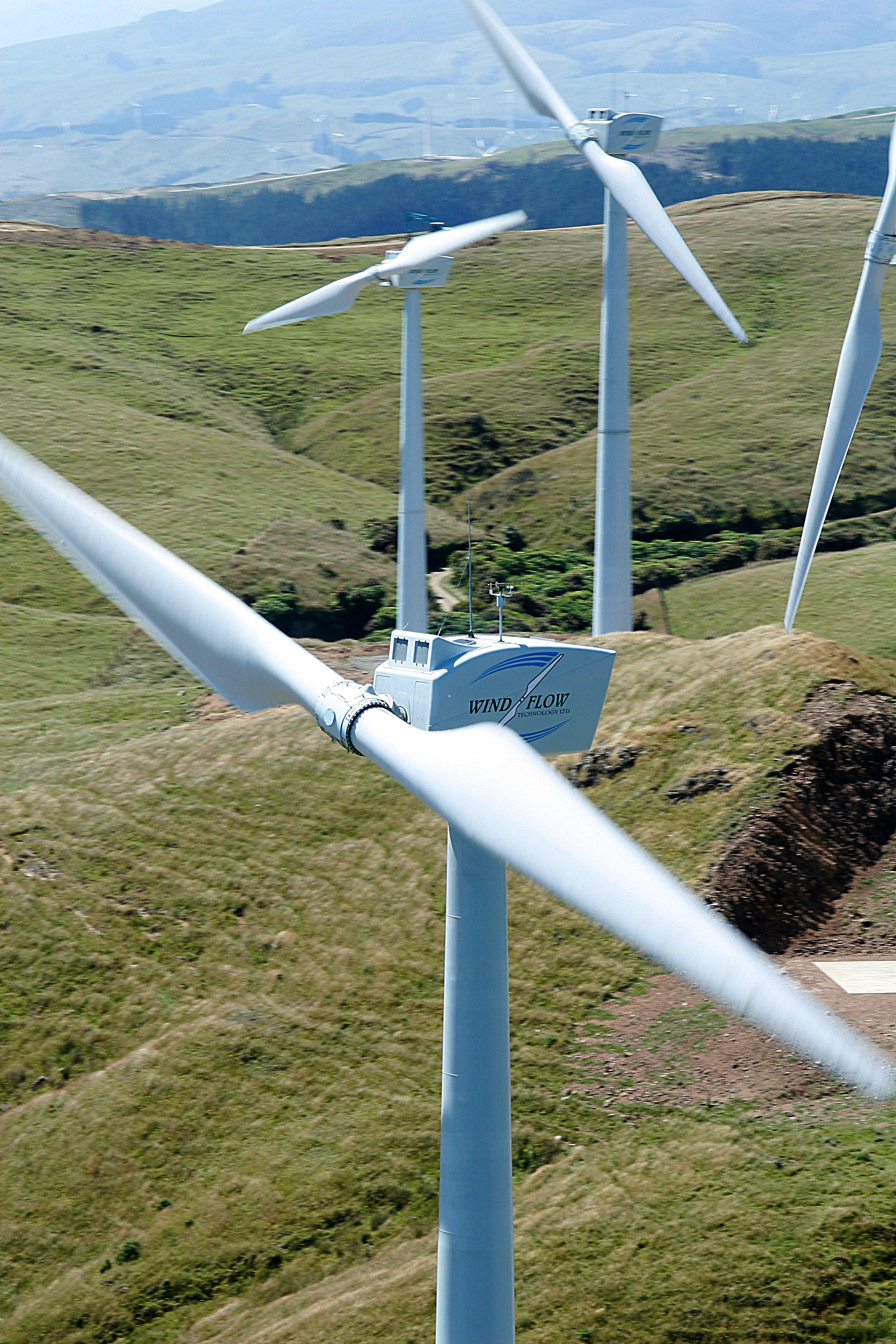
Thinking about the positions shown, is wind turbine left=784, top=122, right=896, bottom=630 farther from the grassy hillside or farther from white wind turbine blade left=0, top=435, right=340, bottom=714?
white wind turbine blade left=0, top=435, right=340, bottom=714

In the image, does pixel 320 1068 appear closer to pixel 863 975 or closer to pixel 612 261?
pixel 863 975

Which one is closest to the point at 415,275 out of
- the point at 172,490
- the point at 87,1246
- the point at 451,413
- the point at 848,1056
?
the point at 87,1246

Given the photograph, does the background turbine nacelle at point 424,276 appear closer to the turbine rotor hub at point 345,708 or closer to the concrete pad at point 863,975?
the concrete pad at point 863,975

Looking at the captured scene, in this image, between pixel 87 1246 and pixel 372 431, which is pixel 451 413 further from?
pixel 87 1246

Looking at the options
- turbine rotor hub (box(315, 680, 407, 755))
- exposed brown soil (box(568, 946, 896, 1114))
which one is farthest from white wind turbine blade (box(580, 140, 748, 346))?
turbine rotor hub (box(315, 680, 407, 755))

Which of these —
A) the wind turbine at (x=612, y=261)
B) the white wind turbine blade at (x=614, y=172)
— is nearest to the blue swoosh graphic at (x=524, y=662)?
the white wind turbine blade at (x=614, y=172)

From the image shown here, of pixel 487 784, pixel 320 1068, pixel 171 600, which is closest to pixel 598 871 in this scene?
pixel 487 784
